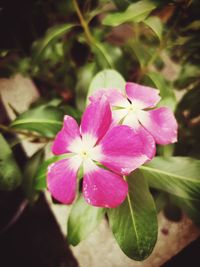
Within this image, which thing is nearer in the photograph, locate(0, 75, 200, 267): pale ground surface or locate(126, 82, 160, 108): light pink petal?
locate(126, 82, 160, 108): light pink petal

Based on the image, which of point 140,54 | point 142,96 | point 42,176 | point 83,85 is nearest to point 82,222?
point 42,176

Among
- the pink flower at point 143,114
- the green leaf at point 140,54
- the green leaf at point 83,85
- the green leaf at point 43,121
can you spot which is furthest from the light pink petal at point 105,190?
the green leaf at point 140,54

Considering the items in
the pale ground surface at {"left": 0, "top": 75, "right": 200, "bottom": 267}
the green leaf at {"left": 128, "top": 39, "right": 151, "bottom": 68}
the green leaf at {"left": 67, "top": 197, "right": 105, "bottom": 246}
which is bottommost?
the pale ground surface at {"left": 0, "top": 75, "right": 200, "bottom": 267}

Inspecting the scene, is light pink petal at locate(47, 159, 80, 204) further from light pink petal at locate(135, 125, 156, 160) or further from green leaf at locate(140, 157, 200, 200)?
green leaf at locate(140, 157, 200, 200)

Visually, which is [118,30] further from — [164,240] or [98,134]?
[98,134]

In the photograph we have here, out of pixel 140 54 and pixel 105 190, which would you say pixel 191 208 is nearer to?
pixel 105 190

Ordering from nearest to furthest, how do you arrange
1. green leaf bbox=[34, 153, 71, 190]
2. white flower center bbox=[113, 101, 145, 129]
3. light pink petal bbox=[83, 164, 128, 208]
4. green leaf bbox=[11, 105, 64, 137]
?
light pink petal bbox=[83, 164, 128, 208] → white flower center bbox=[113, 101, 145, 129] → green leaf bbox=[34, 153, 71, 190] → green leaf bbox=[11, 105, 64, 137]

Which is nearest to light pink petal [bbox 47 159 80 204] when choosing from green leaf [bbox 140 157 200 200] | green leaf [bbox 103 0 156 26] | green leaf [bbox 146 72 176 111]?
green leaf [bbox 140 157 200 200]

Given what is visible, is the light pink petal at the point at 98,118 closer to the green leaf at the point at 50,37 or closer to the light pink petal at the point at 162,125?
the light pink petal at the point at 162,125
